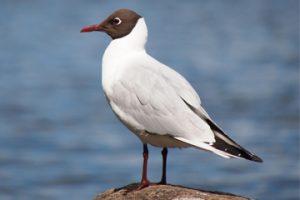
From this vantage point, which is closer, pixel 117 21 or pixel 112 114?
pixel 117 21

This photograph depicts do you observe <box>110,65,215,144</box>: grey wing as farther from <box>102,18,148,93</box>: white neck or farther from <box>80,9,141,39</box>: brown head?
<box>80,9,141,39</box>: brown head

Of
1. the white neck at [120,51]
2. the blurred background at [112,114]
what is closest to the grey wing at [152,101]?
the white neck at [120,51]

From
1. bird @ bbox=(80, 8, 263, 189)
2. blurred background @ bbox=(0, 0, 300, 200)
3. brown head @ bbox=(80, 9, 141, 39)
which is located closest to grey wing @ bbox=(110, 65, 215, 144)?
bird @ bbox=(80, 8, 263, 189)

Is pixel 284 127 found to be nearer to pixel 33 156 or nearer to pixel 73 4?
pixel 33 156

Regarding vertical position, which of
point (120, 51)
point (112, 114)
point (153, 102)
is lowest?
point (153, 102)

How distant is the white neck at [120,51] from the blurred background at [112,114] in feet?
19.8

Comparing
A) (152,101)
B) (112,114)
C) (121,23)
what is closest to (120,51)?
(121,23)

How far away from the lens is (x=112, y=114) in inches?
727

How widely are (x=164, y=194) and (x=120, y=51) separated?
119 centimetres

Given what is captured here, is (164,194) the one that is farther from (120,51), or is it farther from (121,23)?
(121,23)

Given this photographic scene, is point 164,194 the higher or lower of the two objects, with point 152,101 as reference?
lower

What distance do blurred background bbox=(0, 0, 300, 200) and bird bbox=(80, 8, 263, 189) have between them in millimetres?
6120

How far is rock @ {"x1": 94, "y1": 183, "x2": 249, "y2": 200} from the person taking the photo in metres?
7.22

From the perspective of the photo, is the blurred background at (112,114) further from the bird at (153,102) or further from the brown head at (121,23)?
the bird at (153,102)
